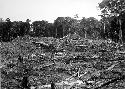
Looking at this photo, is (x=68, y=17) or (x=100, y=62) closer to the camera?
(x=100, y=62)

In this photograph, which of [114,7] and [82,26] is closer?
[114,7]

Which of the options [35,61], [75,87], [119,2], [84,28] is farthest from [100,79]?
[84,28]

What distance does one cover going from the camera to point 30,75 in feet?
45.4

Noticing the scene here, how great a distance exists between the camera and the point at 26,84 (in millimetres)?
12188

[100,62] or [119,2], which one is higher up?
[119,2]

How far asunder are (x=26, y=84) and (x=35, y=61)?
185 inches

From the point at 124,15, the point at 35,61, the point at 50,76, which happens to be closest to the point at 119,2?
the point at 124,15

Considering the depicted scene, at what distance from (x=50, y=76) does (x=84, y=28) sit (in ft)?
147

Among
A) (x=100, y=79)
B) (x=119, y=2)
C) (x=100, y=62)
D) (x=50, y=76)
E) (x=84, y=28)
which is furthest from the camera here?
(x=84, y=28)

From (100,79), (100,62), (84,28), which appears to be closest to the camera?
(100,79)

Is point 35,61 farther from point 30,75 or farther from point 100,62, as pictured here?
point 100,62

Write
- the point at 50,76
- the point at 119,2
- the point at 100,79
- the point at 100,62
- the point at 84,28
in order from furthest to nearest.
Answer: the point at 84,28
the point at 119,2
the point at 100,62
the point at 50,76
the point at 100,79

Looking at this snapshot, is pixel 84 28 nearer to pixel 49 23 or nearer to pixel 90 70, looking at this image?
pixel 49 23

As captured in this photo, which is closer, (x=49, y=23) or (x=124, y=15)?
(x=124, y=15)
